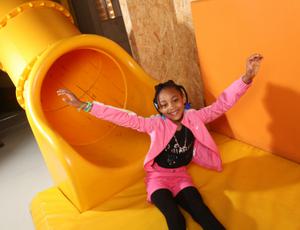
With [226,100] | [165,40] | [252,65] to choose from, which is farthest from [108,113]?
[165,40]

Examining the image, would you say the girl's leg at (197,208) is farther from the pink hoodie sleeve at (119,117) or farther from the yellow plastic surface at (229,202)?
the pink hoodie sleeve at (119,117)

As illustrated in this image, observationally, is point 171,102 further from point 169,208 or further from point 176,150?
point 169,208

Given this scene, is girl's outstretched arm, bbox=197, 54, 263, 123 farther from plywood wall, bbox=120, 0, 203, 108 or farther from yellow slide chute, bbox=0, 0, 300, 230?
plywood wall, bbox=120, 0, 203, 108

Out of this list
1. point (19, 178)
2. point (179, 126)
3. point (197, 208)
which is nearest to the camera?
point (197, 208)

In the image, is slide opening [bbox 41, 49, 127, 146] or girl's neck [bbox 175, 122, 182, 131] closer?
→ girl's neck [bbox 175, 122, 182, 131]

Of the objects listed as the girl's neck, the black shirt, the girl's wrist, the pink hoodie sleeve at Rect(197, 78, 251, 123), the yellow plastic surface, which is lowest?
the yellow plastic surface

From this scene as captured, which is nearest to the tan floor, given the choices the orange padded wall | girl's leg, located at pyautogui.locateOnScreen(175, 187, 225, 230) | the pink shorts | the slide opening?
the slide opening

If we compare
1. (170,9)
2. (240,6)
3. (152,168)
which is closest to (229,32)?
(240,6)

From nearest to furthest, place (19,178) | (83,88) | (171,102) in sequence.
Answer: (171,102)
(83,88)
(19,178)

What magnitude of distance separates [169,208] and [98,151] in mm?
664

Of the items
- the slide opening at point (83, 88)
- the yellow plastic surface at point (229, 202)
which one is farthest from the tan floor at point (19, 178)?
the slide opening at point (83, 88)

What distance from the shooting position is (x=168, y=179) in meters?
1.34

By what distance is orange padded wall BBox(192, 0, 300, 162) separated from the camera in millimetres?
1156

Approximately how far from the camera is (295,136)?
4.27 feet
